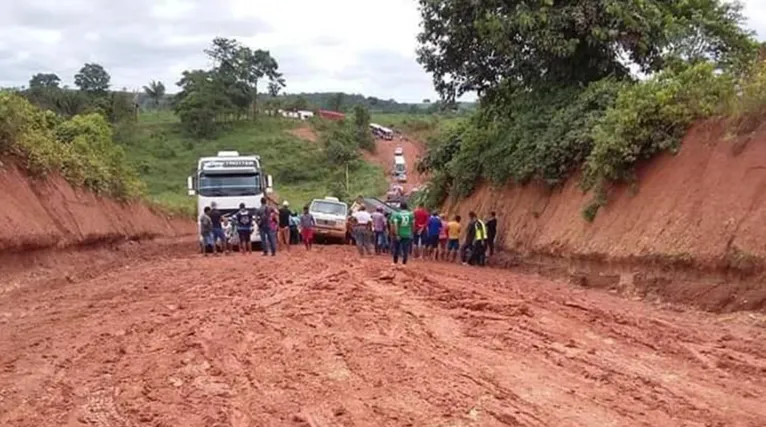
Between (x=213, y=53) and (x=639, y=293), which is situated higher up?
(x=213, y=53)

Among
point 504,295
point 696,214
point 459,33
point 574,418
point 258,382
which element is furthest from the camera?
point 459,33

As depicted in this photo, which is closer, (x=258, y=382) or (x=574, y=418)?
(x=574, y=418)

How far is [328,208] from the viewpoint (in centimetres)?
3494

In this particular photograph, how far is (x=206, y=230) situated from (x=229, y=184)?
3.02m

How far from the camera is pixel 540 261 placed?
23438 mm

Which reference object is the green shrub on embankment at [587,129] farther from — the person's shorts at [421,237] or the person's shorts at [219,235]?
the person's shorts at [219,235]

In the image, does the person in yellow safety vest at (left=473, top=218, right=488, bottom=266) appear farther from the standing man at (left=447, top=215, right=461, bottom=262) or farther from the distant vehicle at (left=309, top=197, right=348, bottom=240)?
the distant vehicle at (left=309, top=197, right=348, bottom=240)

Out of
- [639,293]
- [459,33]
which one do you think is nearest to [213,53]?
[459,33]

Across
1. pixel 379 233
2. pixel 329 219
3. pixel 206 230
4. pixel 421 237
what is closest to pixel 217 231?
pixel 206 230

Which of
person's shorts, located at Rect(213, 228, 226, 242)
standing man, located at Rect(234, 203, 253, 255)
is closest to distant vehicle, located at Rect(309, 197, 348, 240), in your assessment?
standing man, located at Rect(234, 203, 253, 255)

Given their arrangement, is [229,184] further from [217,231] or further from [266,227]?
[266,227]

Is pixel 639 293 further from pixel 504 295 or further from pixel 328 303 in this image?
pixel 328 303

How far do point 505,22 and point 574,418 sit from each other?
20007 millimetres

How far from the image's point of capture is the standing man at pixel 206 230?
88.4 ft
